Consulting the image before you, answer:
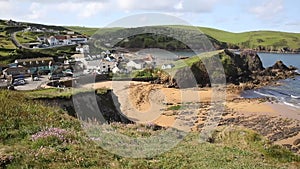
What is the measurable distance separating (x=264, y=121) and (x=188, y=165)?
30.9 m

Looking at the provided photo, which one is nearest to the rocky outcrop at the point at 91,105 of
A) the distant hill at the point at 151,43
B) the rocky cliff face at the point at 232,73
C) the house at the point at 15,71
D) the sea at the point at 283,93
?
the distant hill at the point at 151,43

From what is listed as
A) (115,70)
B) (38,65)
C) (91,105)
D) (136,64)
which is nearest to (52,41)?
(136,64)

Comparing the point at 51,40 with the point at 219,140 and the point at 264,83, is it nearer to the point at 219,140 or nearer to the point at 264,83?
the point at 264,83

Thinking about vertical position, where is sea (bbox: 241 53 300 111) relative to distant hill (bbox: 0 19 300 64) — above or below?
below

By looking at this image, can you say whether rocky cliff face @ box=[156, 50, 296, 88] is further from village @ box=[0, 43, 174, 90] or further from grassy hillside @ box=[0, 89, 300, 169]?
grassy hillside @ box=[0, 89, 300, 169]

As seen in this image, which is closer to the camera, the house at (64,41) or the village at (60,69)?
the village at (60,69)

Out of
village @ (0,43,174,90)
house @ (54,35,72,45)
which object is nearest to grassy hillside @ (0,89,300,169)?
village @ (0,43,174,90)

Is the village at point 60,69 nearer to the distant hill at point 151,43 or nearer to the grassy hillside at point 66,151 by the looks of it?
the distant hill at point 151,43

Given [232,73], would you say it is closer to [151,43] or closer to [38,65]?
[38,65]

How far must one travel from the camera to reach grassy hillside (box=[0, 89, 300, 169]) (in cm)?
945

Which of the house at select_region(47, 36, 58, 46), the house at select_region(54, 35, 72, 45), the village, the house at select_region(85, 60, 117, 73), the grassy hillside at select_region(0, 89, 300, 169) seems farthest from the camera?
the house at select_region(54, 35, 72, 45)

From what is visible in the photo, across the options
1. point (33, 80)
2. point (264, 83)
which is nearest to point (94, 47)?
point (33, 80)

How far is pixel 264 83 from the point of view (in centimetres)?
6681

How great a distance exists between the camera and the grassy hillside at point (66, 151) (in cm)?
945
